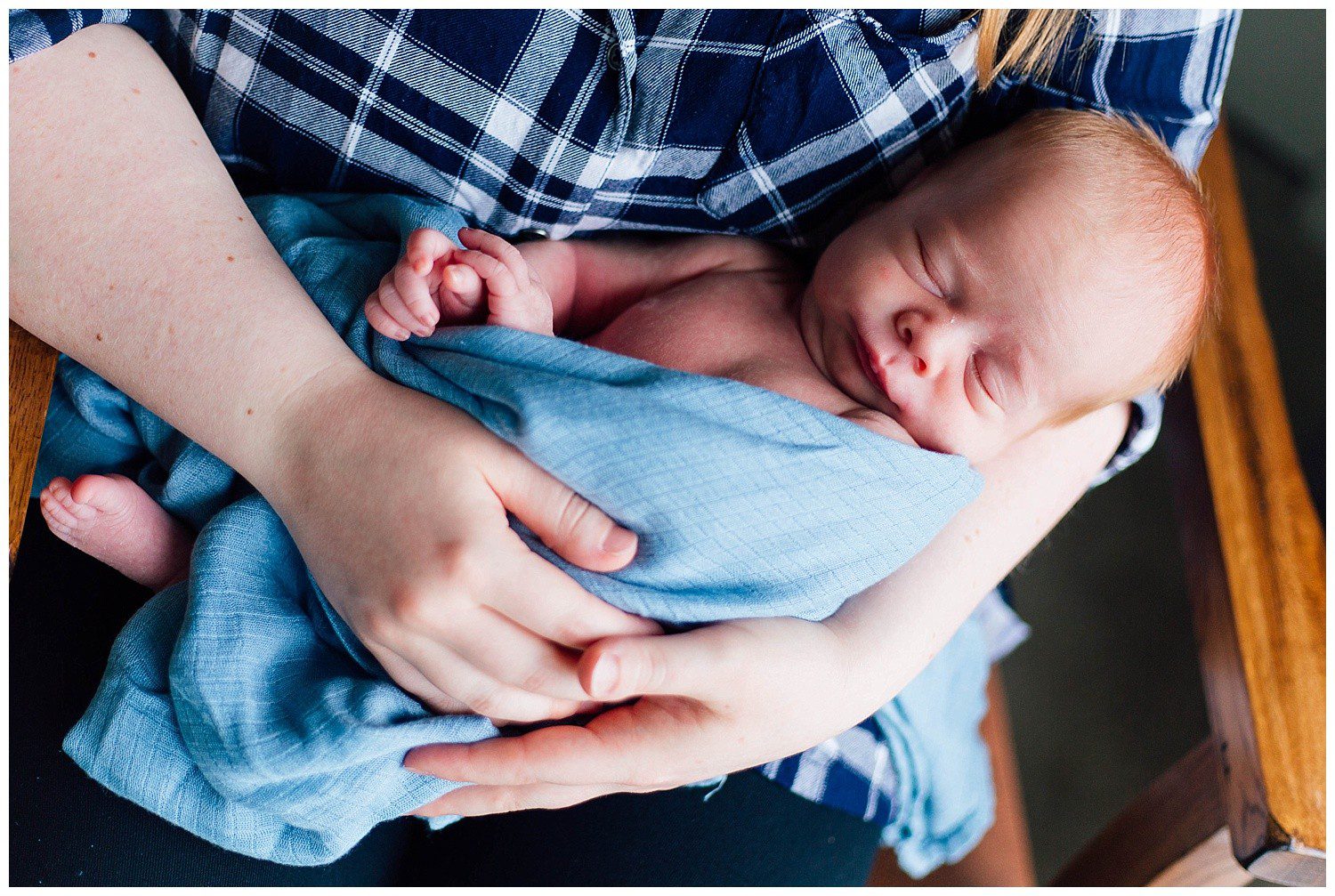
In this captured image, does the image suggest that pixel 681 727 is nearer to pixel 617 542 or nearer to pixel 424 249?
pixel 617 542

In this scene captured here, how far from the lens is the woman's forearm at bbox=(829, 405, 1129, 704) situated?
82 cm

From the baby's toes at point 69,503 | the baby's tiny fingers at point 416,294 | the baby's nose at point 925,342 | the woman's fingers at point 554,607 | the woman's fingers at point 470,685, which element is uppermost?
the baby's nose at point 925,342

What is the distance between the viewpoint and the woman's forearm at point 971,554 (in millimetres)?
822

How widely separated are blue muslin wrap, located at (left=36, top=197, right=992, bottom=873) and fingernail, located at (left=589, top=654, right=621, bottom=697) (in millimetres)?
77

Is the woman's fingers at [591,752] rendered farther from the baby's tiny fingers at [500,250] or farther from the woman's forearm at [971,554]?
the baby's tiny fingers at [500,250]

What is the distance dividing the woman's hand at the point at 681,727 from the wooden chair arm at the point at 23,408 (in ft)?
1.09

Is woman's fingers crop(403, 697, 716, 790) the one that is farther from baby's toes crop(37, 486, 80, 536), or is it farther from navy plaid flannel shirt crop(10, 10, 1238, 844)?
navy plaid flannel shirt crop(10, 10, 1238, 844)

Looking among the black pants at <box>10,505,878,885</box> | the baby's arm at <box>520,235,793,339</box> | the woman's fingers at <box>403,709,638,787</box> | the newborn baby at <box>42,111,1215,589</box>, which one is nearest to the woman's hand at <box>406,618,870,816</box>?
the woman's fingers at <box>403,709,638,787</box>

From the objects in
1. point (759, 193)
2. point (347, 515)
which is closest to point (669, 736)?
point (347, 515)

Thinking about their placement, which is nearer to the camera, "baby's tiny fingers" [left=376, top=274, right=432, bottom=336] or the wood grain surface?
"baby's tiny fingers" [left=376, top=274, right=432, bottom=336]

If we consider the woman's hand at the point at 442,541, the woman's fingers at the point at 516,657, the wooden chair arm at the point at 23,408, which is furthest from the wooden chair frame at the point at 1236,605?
the woman's fingers at the point at 516,657

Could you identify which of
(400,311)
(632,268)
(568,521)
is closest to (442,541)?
(568,521)

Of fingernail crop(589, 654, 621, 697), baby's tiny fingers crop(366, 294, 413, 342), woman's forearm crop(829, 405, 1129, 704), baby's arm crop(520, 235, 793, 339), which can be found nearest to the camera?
fingernail crop(589, 654, 621, 697)

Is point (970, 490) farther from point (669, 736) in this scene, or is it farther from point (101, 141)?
point (101, 141)
